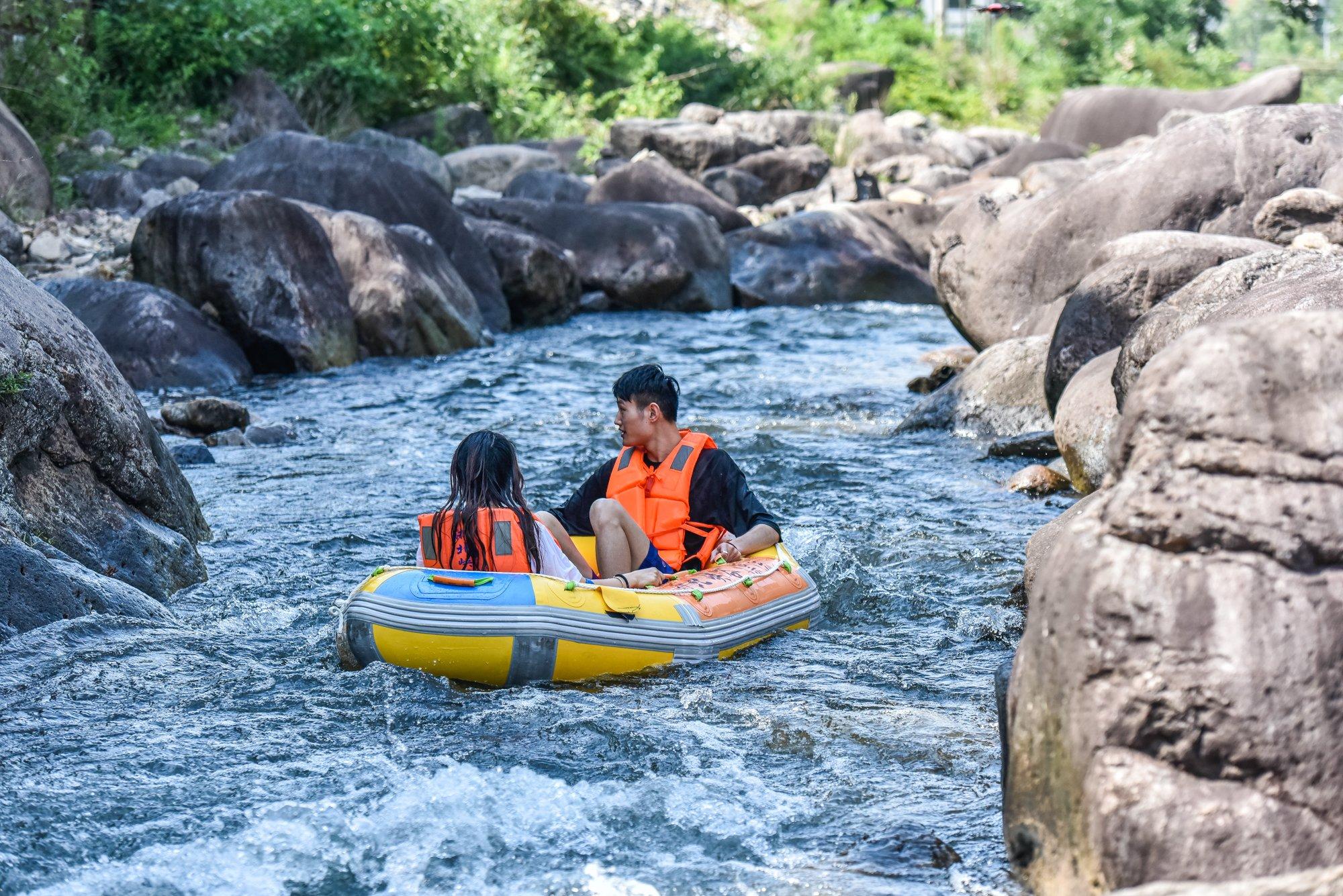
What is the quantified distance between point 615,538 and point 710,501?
0.48 meters

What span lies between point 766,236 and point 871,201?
83.8 inches

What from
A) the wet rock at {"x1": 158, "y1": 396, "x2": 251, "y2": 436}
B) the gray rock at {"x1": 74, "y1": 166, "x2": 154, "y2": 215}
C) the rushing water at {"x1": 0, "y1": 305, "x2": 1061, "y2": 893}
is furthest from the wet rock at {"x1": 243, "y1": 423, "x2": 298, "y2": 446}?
the gray rock at {"x1": 74, "y1": 166, "x2": 154, "y2": 215}

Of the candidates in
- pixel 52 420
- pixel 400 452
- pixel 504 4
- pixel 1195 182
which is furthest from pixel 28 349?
pixel 504 4

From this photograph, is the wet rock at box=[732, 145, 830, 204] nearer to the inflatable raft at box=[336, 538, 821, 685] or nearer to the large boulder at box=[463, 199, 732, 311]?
the large boulder at box=[463, 199, 732, 311]

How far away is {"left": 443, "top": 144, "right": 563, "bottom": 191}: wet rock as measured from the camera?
1955 cm

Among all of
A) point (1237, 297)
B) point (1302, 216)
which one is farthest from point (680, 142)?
point (1237, 297)

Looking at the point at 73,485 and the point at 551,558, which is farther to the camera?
the point at 73,485

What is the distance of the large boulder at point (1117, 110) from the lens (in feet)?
83.3

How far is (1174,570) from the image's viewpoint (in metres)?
2.62

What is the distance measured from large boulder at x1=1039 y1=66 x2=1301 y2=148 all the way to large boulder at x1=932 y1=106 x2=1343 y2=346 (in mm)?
15006

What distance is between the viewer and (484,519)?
470cm

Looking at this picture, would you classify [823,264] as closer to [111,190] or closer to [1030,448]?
[111,190]

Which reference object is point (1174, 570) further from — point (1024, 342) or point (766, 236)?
point (766, 236)

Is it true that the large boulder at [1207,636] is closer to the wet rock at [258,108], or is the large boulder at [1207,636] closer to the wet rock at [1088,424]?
the wet rock at [1088,424]
